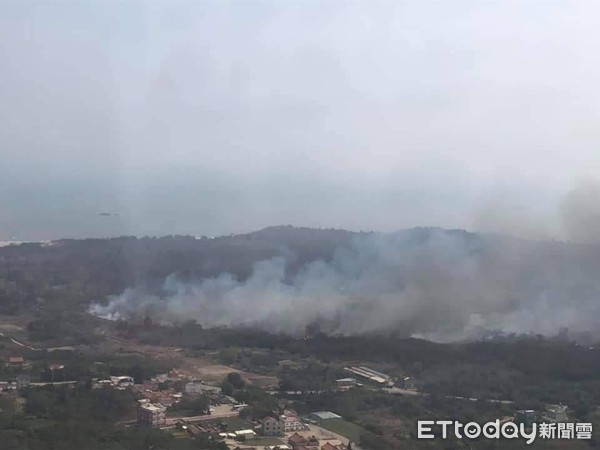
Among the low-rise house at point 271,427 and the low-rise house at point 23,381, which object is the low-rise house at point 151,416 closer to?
the low-rise house at point 271,427

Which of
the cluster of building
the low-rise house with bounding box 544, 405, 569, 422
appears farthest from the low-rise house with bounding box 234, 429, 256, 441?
the low-rise house with bounding box 544, 405, 569, 422

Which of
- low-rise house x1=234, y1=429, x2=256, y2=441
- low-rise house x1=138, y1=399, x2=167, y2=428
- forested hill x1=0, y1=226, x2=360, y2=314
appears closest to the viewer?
low-rise house x1=234, y1=429, x2=256, y2=441

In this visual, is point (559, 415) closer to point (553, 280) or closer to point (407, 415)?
point (407, 415)

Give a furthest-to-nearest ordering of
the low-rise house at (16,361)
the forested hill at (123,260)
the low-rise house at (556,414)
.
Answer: the forested hill at (123,260) → the low-rise house at (16,361) → the low-rise house at (556,414)

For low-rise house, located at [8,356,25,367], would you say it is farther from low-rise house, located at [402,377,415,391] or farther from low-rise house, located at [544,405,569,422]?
low-rise house, located at [544,405,569,422]

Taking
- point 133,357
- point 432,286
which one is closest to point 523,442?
point 133,357

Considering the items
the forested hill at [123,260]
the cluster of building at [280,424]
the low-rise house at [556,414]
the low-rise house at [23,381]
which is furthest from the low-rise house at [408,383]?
the forested hill at [123,260]

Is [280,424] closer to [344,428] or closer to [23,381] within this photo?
[344,428]
